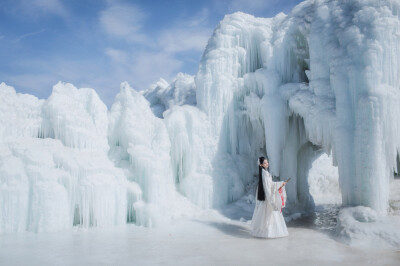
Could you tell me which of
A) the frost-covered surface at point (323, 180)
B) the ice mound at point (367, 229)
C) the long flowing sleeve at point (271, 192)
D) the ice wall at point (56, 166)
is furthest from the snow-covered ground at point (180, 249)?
the frost-covered surface at point (323, 180)

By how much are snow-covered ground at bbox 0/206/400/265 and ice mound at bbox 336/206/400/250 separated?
38 centimetres

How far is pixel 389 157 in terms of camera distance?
8859 mm

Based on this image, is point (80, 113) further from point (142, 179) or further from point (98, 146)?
point (142, 179)

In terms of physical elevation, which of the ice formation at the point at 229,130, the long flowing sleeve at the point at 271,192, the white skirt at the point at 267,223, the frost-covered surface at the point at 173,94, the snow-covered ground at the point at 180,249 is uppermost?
the frost-covered surface at the point at 173,94

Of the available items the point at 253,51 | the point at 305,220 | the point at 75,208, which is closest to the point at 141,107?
the point at 75,208

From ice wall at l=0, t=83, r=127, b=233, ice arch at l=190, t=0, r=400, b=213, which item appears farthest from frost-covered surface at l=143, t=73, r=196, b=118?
ice wall at l=0, t=83, r=127, b=233

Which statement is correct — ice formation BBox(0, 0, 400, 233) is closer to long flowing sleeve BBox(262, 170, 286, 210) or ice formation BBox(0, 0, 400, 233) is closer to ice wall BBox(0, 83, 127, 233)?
ice wall BBox(0, 83, 127, 233)

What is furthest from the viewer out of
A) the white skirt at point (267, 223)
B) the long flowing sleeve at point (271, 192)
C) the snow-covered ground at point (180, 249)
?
the long flowing sleeve at point (271, 192)

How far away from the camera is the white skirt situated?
26.8 feet

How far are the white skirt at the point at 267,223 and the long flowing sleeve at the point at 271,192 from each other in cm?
14

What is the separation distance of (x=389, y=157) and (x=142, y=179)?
6.99m

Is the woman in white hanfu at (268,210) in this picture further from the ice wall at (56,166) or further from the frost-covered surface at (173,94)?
the frost-covered surface at (173,94)

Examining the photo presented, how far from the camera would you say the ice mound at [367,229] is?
290 inches

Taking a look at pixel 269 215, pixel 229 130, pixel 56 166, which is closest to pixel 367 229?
pixel 269 215
